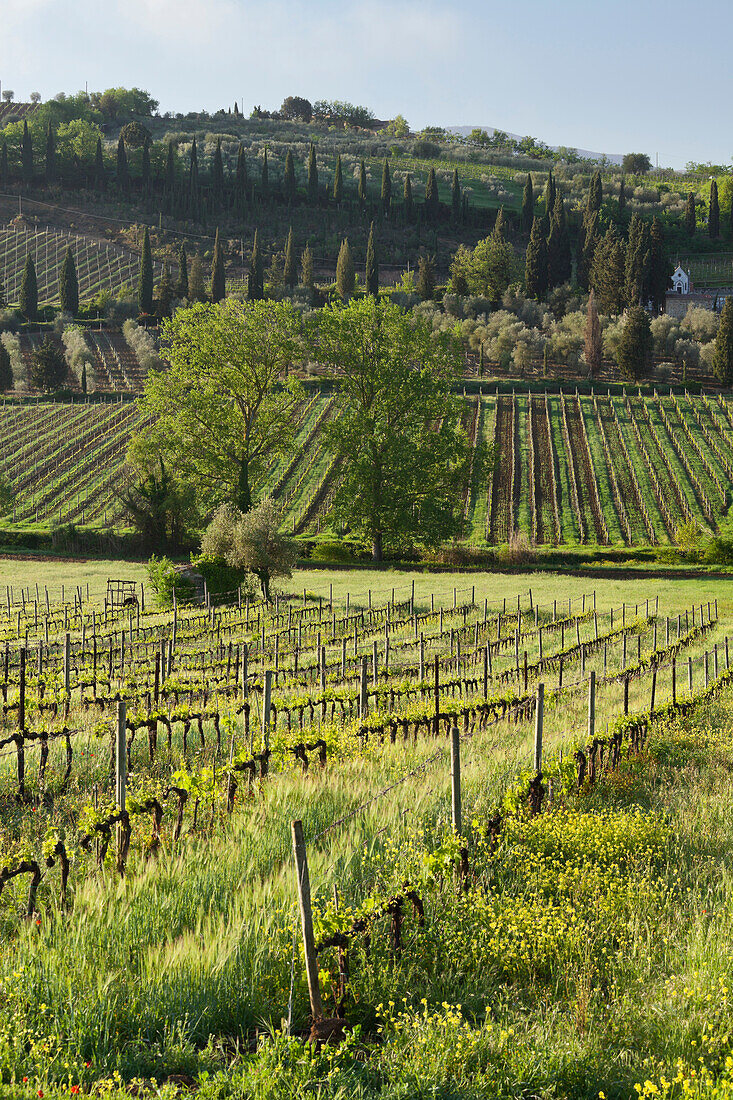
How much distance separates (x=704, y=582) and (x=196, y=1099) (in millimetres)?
44359

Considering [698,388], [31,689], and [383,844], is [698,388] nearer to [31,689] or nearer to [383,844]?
[31,689]

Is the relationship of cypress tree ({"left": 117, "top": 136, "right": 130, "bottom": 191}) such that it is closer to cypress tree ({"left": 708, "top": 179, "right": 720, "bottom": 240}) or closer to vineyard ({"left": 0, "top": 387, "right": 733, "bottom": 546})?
vineyard ({"left": 0, "top": 387, "right": 733, "bottom": 546})

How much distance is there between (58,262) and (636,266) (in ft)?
356

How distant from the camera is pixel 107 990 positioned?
17.9ft

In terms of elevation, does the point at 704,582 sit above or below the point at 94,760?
below

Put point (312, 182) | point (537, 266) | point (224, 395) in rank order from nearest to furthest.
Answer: point (224, 395) → point (537, 266) → point (312, 182)

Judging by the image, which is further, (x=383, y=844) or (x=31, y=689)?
(x=31, y=689)

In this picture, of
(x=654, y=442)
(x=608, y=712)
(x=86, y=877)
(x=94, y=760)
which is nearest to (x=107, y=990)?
(x=86, y=877)

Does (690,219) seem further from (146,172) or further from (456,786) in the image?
(456,786)

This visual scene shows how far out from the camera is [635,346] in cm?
9550

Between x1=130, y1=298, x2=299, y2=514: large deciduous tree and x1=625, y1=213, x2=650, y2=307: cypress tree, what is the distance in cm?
8012

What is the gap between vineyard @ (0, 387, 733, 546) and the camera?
64.3 metres

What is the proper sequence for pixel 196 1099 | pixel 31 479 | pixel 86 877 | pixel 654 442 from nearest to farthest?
pixel 196 1099
pixel 86 877
pixel 31 479
pixel 654 442

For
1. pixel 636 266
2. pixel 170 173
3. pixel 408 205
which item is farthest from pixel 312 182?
pixel 636 266
